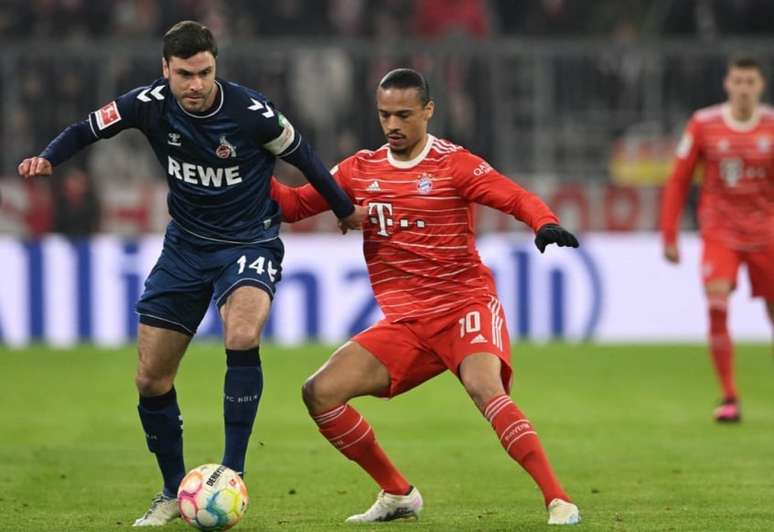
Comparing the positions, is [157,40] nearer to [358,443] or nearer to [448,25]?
[448,25]

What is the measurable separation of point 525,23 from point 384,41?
2.92 meters

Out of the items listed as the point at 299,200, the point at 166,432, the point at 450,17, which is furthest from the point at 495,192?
the point at 450,17

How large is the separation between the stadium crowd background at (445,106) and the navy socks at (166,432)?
10.9 m

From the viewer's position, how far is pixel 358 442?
24.5 feet

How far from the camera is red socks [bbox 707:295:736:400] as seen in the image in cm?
1183

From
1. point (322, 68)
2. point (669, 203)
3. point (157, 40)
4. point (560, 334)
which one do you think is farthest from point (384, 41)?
point (669, 203)

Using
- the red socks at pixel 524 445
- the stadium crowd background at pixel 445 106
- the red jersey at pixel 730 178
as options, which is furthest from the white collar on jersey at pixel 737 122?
the stadium crowd background at pixel 445 106

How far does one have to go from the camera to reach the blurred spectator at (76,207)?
1838 centimetres

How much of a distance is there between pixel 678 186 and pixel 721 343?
4.02 ft

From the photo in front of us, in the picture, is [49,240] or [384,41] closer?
[49,240]

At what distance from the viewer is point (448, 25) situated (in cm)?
2098

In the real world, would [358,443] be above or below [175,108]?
below

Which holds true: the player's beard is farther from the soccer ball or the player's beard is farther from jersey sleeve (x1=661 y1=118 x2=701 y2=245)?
jersey sleeve (x1=661 y1=118 x2=701 y2=245)

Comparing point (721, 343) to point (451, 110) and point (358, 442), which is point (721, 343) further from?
point (451, 110)
